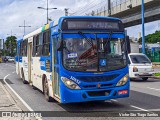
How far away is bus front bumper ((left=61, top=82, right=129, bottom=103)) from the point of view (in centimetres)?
947

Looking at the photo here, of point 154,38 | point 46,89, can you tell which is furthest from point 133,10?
point 154,38

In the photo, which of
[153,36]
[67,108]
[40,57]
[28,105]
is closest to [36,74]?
[40,57]

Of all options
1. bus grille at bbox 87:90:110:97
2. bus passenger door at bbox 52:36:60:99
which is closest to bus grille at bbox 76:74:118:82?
bus grille at bbox 87:90:110:97

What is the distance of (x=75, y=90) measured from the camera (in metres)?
9.50

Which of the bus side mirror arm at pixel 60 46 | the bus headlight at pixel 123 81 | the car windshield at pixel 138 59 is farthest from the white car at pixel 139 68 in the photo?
the bus side mirror arm at pixel 60 46

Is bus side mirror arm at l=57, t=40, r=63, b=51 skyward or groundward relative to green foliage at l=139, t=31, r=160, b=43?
groundward

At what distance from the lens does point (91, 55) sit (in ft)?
32.2

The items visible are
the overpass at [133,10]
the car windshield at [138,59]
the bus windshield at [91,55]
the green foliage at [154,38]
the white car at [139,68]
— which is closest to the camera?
the bus windshield at [91,55]

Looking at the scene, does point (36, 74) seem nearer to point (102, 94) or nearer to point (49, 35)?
point (49, 35)

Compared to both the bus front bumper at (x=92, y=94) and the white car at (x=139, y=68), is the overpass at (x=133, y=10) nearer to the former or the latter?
the white car at (x=139, y=68)

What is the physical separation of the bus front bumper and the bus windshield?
627mm

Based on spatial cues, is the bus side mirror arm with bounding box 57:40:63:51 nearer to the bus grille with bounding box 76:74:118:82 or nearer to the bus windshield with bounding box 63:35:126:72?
the bus windshield with bounding box 63:35:126:72

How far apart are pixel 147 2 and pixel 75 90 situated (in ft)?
85.9

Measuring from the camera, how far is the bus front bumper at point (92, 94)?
31.1ft
